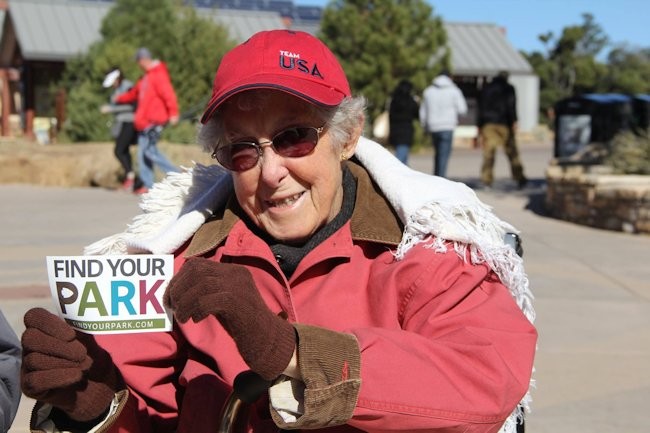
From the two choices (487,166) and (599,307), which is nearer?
(599,307)

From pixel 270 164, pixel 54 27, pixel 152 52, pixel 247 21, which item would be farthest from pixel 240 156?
pixel 247 21

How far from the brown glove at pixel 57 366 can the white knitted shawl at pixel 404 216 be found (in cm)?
47

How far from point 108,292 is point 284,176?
56 cm

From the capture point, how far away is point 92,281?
2.03 metres

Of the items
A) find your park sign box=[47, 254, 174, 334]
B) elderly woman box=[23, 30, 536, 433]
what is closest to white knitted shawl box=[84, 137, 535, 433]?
elderly woman box=[23, 30, 536, 433]

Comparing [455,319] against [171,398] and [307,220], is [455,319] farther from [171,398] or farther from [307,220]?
[171,398]

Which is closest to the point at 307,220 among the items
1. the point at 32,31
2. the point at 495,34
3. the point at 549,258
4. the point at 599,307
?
the point at 599,307

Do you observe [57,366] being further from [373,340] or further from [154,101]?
[154,101]

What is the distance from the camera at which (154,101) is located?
12164mm

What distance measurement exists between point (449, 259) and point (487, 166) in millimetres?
11846

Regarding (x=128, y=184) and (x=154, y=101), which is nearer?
(x=154, y=101)

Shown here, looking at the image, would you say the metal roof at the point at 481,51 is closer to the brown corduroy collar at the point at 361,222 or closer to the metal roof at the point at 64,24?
the metal roof at the point at 64,24

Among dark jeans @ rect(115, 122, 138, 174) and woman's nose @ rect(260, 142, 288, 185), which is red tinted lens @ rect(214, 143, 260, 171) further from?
dark jeans @ rect(115, 122, 138, 174)

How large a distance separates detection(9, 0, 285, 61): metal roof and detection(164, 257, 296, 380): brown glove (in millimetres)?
27026
